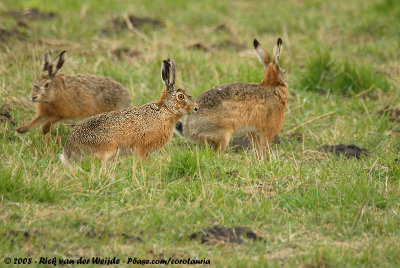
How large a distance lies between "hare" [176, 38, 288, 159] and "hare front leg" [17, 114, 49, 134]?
164 centimetres

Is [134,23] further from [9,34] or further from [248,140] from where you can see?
[248,140]

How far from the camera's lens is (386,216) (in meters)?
5.19

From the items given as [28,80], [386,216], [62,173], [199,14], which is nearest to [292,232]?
[386,216]

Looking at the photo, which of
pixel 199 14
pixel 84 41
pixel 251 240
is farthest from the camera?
pixel 199 14

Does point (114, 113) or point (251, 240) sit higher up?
point (114, 113)

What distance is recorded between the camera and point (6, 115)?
7.58m

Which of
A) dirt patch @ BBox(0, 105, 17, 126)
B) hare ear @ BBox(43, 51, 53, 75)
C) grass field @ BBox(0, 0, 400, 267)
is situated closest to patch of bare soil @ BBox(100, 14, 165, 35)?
grass field @ BBox(0, 0, 400, 267)

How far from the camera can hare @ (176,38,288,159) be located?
284 inches

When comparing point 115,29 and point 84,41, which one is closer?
point 84,41

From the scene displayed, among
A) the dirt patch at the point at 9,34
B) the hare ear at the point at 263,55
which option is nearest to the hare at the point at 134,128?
the hare ear at the point at 263,55

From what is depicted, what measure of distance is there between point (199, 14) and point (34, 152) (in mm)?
6825

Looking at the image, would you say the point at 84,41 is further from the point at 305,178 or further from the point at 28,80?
A: the point at 305,178

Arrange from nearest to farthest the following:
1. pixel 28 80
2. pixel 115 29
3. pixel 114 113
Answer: pixel 114 113 → pixel 28 80 → pixel 115 29

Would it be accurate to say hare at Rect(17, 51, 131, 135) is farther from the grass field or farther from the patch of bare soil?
the patch of bare soil
